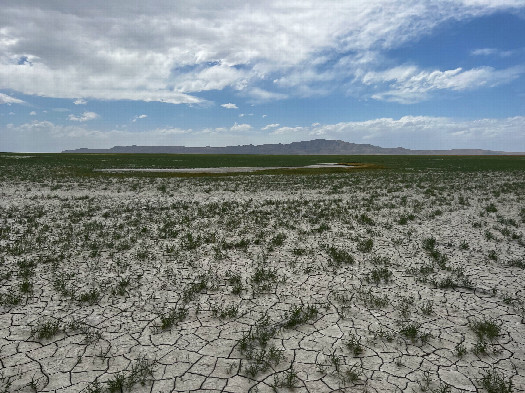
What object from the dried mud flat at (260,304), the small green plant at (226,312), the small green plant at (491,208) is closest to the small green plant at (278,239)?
the dried mud flat at (260,304)

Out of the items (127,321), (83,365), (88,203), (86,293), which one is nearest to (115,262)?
(86,293)

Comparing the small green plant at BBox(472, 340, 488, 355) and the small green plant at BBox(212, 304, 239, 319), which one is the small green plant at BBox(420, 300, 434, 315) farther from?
the small green plant at BBox(212, 304, 239, 319)

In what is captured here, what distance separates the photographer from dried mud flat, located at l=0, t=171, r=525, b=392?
4.95 metres

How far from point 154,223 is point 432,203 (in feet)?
52.1

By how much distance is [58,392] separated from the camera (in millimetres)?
4562

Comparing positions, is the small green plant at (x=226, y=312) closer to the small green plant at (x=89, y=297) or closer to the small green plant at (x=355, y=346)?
the small green plant at (x=355, y=346)

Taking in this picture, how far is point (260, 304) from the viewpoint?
7172 millimetres

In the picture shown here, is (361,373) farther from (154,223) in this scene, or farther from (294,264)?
(154,223)

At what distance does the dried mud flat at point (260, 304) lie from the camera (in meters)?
4.95

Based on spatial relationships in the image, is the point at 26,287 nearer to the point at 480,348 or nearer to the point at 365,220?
the point at 480,348

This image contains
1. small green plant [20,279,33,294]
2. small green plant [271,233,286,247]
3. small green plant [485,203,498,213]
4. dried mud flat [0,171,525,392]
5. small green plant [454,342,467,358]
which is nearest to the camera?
dried mud flat [0,171,525,392]

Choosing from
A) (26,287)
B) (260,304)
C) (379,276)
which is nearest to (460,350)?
(379,276)

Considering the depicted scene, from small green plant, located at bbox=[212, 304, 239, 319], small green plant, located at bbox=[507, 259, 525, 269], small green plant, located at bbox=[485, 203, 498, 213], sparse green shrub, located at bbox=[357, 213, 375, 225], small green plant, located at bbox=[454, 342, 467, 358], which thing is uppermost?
small green plant, located at bbox=[485, 203, 498, 213]

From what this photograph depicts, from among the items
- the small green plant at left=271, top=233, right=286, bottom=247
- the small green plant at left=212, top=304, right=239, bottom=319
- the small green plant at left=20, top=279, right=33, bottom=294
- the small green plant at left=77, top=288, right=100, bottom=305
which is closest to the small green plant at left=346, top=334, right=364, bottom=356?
the small green plant at left=212, top=304, right=239, bottom=319
